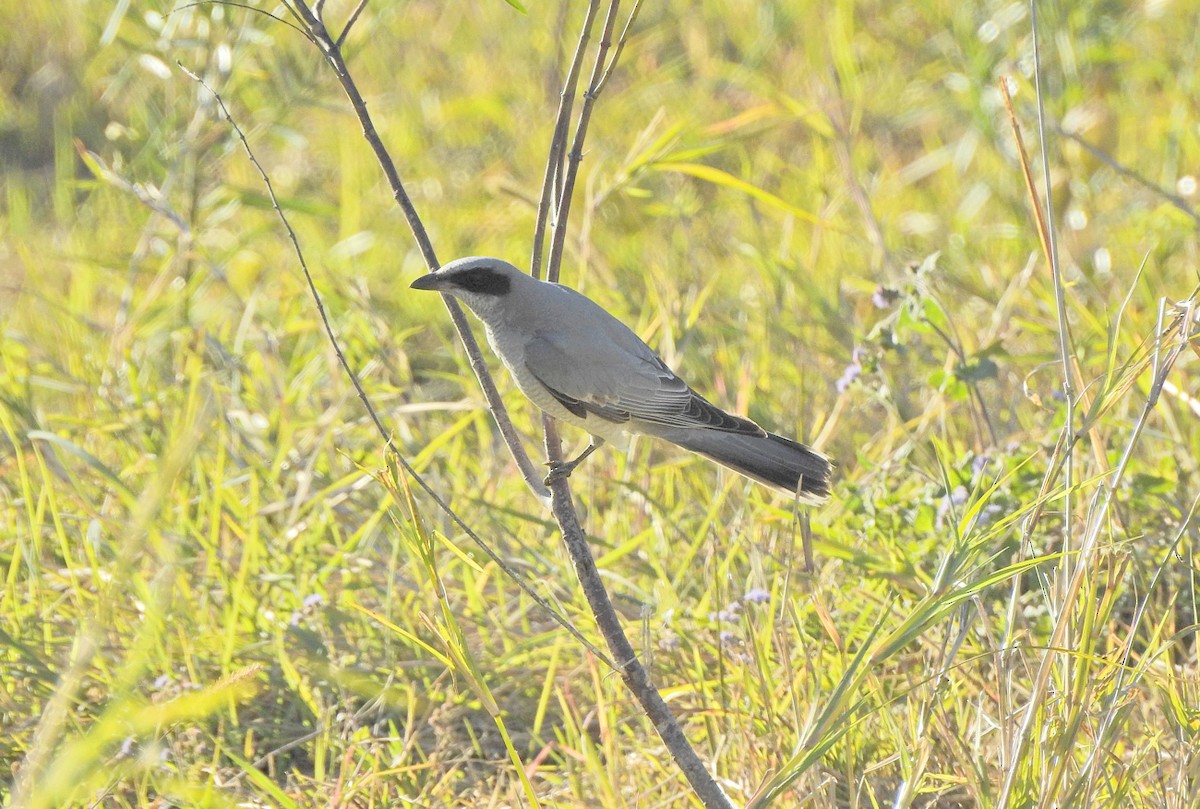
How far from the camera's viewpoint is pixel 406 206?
2219 millimetres

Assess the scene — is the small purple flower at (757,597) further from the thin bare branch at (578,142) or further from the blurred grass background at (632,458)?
the thin bare branch at (578,142)

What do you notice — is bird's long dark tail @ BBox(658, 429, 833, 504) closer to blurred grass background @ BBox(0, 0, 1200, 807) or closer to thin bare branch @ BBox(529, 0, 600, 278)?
blurred grass background @ BBox(0, 0, 1200, 807)

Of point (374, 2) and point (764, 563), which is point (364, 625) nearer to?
point (764, 563)

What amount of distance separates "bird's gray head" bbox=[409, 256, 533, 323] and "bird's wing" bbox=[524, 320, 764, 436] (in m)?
0.14

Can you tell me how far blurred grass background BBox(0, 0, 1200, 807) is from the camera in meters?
2.35

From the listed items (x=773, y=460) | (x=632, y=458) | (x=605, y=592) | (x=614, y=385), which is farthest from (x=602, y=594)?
(x=632, y=458)

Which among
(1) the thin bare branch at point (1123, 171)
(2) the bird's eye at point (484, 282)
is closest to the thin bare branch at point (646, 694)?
(2) the bird's eye at point (484, 282)

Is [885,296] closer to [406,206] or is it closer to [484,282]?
[484,282]

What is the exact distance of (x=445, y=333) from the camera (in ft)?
16.9

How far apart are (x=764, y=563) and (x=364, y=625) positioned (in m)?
1.01

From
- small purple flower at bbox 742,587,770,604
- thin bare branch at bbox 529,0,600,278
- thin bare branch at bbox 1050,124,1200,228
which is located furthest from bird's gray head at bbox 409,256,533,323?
thin bare branch at bbox 1050,124,1200,228

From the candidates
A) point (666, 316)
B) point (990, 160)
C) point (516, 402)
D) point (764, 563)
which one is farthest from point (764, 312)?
point (990, 160)

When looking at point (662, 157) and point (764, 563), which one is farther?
point (764, 563)

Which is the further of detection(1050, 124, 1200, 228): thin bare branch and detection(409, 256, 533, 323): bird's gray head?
Answer: detection(1050, 124, 1200, 228): thin bare branch
